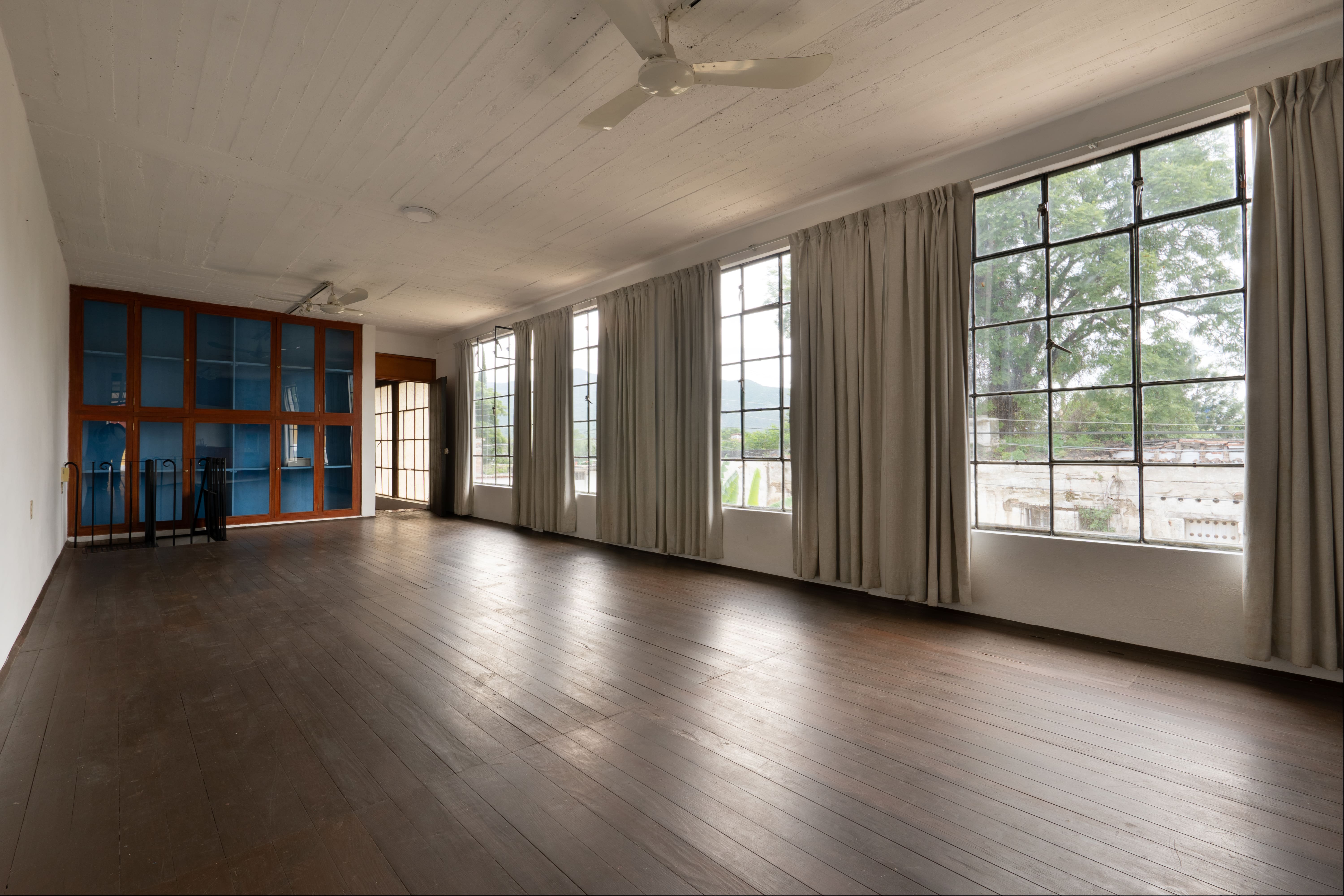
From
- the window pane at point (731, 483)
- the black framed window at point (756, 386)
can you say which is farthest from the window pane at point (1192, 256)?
the window pane at point (731, 483)

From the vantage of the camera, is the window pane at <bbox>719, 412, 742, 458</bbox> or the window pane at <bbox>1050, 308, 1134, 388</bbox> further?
the window pane at <bbox>719, 412, 742, 458</bbox>

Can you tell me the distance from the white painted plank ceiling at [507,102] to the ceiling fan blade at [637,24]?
38cm

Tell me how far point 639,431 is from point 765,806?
4.47 metres

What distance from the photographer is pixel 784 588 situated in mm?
4602

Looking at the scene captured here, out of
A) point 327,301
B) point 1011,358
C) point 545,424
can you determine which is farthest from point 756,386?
point 327,301

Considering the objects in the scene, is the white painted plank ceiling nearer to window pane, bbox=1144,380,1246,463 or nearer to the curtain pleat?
window pane, bbox=1144,380,1246,463

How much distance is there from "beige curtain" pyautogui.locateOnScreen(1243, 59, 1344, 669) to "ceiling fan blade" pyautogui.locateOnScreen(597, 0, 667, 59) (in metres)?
2.74

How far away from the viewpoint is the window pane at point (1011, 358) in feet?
11.8

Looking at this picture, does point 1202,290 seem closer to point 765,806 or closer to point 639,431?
point 765,806

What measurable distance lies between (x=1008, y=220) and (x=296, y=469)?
898 cm

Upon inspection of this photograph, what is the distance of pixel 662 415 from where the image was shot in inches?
230

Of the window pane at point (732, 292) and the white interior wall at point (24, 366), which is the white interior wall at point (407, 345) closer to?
→ the white interior wall at point (24, 366)

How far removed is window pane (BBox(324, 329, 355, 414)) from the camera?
29.1 ft

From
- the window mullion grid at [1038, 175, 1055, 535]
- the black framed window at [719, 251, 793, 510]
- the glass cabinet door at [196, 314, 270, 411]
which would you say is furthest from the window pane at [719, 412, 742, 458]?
the glass cabinet door at [196, 314, 270, 411]
